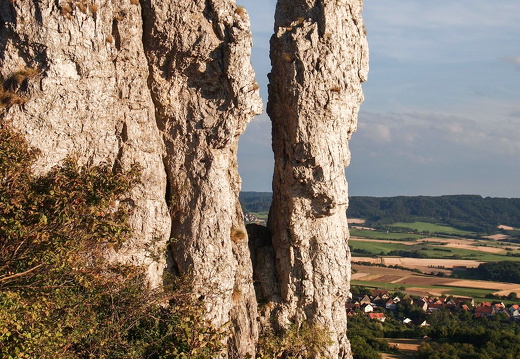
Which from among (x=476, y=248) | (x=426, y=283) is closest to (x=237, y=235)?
(x=426, y=283)

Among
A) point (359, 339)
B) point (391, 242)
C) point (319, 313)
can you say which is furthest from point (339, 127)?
point (391, 242)

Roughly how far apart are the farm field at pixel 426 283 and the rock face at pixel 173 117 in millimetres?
71788

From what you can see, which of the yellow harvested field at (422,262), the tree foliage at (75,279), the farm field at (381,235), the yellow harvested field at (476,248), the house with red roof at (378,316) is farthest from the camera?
the farm field at (381,235)

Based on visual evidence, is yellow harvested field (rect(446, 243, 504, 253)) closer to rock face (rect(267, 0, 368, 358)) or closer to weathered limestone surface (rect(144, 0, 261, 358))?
rock face (rect(267, 0, 368, 358))

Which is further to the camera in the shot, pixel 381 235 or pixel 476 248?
pixel 381 235

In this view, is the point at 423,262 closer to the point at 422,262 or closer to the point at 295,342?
the point at 422,262

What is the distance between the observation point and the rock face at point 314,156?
2094 centimetres

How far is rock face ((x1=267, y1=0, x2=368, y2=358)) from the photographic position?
824 inches

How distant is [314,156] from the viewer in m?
20.8

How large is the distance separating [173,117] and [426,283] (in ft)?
272

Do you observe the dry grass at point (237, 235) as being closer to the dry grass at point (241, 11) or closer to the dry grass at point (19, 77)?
the dry grass at point (241, 11)

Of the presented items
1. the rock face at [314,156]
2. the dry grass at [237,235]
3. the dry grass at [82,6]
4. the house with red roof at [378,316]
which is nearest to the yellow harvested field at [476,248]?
the house with red roof at [378,316]

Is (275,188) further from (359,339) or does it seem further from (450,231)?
(450,231)

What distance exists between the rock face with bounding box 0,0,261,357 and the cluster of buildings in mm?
46995
